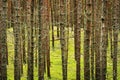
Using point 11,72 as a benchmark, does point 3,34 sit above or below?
above

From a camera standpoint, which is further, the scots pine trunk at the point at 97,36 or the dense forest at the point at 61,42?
the scots pine trunk at the point at 97,36

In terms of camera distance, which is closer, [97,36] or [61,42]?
[61,42]

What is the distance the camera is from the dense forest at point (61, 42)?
1408cm

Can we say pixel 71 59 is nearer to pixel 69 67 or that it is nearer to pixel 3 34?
pixel 69 67

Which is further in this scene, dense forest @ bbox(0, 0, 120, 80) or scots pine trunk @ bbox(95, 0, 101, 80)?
scots pine trunk @ bbox(95, 0, 101, 80)

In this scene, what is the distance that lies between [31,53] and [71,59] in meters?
8.73

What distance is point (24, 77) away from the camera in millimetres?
21484

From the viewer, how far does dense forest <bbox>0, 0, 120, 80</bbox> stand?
14.1 meters

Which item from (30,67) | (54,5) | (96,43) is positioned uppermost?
(54,5)

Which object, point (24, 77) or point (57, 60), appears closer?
point (24, 77)

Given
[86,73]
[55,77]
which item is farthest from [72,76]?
[86,73]

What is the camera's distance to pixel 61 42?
708 inches

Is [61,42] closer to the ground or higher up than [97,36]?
closer to the ground

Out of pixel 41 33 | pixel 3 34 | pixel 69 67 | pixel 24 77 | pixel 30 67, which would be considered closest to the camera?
pixel 3 34
